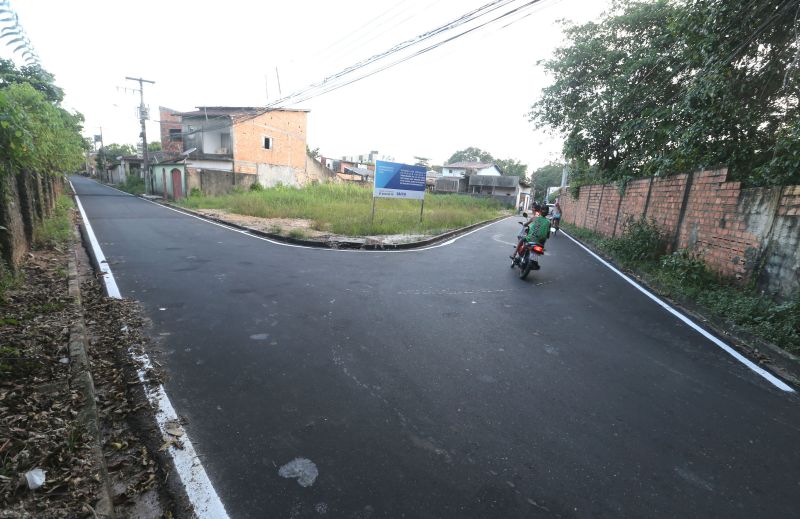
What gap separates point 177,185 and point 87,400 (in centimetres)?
3060

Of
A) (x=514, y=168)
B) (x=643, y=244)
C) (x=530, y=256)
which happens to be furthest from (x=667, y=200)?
(x=514, y=168)

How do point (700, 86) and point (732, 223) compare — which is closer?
point (732, 223)

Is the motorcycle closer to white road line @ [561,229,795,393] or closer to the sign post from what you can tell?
white road line @ [561,229,795,393]

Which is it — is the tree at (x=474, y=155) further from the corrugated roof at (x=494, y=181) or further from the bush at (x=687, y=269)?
the bush at (x=687, y=269)

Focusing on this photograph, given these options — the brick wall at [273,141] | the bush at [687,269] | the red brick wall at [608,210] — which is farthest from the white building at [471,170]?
the bush at [687,269]

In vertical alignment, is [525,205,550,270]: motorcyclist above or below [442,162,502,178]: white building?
below

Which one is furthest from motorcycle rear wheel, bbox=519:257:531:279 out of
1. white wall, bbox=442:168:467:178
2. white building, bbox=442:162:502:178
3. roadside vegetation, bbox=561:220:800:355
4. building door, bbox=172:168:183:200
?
white wall, bbox=442:168:467:178

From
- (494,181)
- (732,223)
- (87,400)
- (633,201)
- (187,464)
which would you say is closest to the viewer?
(187,464)

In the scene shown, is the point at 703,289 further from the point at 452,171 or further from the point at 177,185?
the point at 452,171

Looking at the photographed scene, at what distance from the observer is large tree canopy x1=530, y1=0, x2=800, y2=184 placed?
22.1ft

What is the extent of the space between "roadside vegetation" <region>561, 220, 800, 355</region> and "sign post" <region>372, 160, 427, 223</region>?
7040 millimetres

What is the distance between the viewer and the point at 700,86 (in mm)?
7746

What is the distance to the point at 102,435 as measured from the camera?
2.56 metres

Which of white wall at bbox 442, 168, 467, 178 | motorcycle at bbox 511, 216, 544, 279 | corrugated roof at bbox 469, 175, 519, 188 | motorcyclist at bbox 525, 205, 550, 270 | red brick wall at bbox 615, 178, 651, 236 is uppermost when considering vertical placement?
white wall at bbox 442, 168, 467, 178
